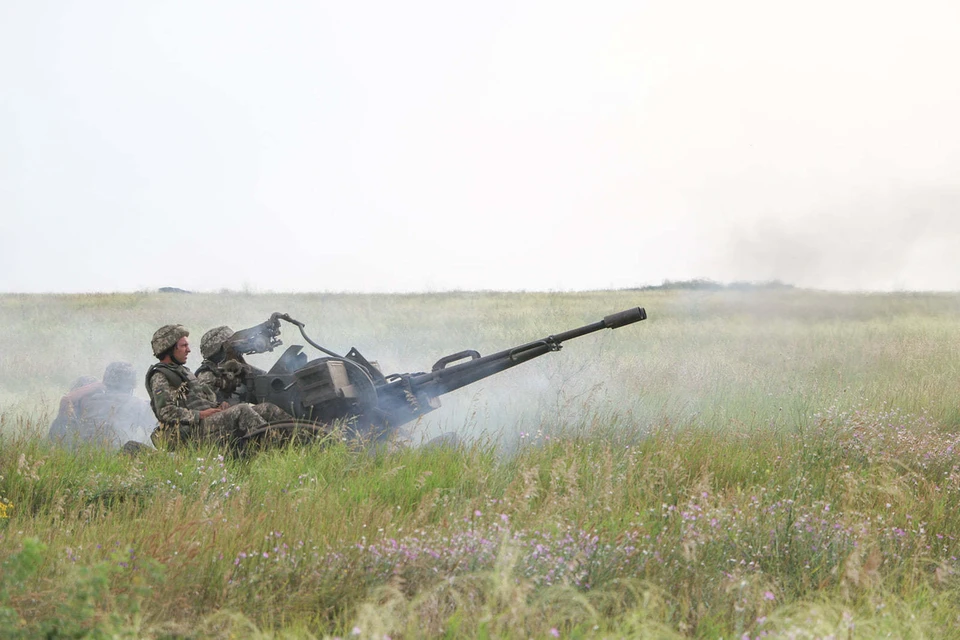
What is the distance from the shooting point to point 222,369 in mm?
8281

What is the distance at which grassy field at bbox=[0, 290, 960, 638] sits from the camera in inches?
159

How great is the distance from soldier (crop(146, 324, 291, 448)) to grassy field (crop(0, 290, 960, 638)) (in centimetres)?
34

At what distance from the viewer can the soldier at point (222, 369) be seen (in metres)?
8.28

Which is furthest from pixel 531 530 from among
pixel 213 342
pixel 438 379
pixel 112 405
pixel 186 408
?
pixel 112 405

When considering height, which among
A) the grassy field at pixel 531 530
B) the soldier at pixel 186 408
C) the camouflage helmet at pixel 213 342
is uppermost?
the camouflage helmet at pixel 213 342

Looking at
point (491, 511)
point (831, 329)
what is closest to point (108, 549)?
point (491, 511)

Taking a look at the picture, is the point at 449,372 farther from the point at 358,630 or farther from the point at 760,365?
the point at 760,365

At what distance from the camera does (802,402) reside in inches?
416

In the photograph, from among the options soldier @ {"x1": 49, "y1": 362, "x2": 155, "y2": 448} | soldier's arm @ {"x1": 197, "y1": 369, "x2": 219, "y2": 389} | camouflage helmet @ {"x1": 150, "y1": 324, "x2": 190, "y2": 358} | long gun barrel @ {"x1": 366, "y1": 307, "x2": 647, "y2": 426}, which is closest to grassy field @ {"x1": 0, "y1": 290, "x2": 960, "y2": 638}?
long gun barrel @ {"x1": 366, "y1": 307, "x2": 647, "y2": 426}

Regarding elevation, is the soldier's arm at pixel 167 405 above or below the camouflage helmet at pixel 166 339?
below

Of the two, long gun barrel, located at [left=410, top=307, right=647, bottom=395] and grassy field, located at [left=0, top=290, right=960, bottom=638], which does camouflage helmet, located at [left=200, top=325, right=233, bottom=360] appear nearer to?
grassy field, located at [left=0, top=290, right=960, bottom=638]

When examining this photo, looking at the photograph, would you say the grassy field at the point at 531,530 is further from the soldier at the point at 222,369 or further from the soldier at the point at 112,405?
the soldier at the point at 112,405

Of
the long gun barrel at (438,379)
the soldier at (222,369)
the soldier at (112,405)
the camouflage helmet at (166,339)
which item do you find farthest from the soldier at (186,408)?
the soldier at (112,405)

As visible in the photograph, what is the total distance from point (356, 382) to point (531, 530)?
3254 millimetres
